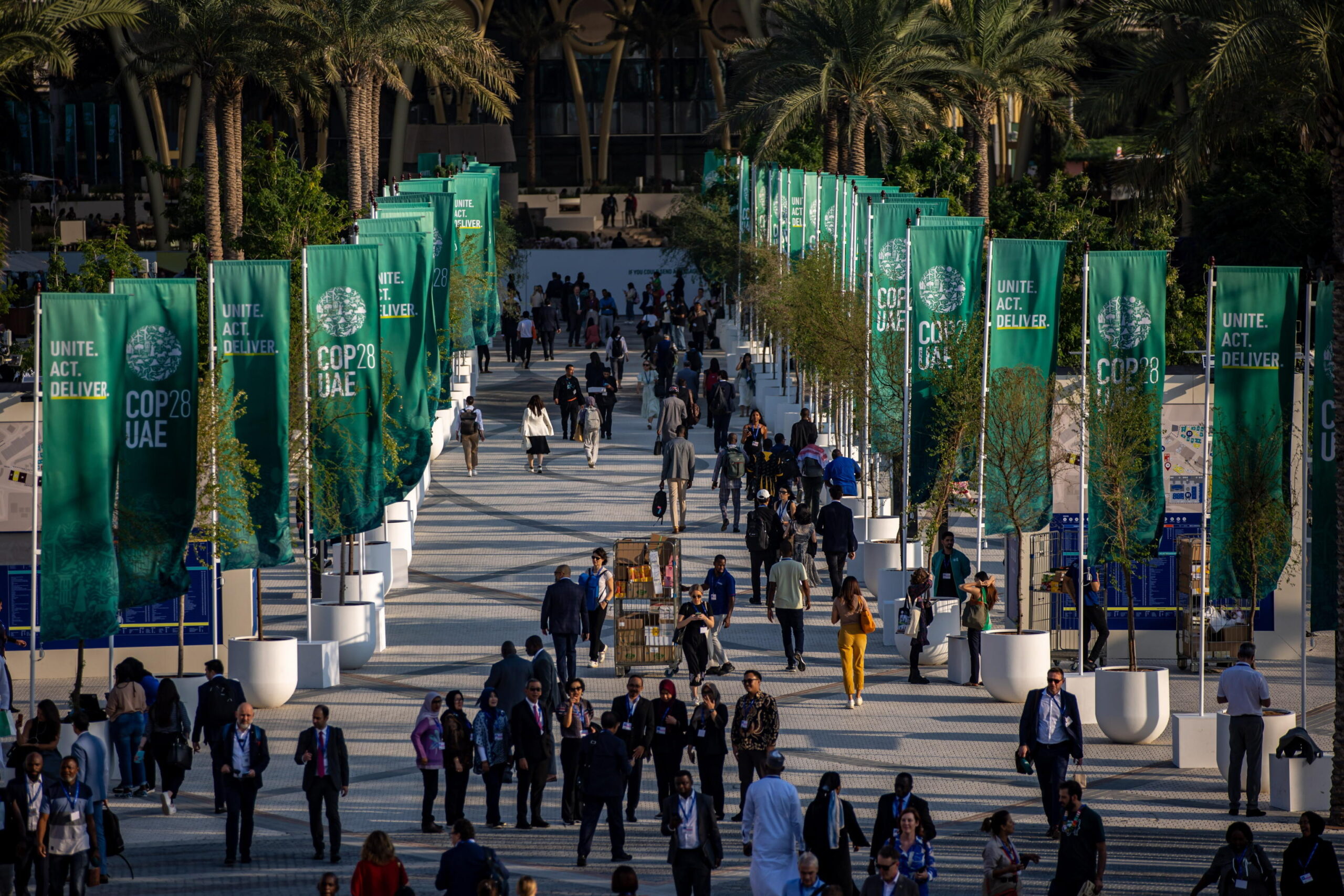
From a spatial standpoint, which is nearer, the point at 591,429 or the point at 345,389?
the point at 345,389

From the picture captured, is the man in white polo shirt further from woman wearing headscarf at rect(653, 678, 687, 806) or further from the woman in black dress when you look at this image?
woman wearing headscarf at rect(653, 678, 687, 806)

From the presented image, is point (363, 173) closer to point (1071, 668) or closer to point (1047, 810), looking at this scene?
point (1071, 668)

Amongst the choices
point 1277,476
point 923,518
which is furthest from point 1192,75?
point 923,518

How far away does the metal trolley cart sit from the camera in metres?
18.8

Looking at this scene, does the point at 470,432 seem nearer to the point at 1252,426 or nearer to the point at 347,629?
the point at 347,629

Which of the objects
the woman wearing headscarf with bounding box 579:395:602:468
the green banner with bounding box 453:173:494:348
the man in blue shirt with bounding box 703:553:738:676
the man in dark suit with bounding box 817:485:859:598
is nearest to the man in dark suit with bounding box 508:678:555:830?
the man in blue shirt with bounding box 703:553:738:676

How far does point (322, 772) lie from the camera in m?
13.4

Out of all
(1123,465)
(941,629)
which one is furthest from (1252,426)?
(941,629)

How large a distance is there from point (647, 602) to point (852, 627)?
9.46 feet

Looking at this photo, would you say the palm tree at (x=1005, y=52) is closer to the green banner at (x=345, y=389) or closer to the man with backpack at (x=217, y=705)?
the green banner at (x=345, y=389)

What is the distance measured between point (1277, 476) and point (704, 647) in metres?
5.38

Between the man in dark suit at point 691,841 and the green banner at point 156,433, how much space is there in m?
5.84

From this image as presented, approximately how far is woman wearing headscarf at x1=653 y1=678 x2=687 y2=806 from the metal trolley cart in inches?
172

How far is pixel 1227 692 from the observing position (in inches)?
592
